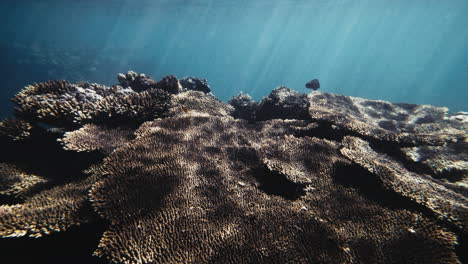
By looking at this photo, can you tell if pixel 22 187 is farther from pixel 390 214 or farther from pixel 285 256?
pixel 390 214

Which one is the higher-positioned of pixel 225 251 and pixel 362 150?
pixel 362 150

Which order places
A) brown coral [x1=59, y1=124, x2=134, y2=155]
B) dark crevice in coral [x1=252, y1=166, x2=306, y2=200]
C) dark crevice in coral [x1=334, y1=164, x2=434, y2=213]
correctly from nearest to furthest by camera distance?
dark crevice in coral [x1=334, y1=164, x2=434, y2=213] < dark crevice in coral [x1=252, y1=166, x2=306, y2=200] < brown coral [x1=59, y1=124, x2=134, y2=155]

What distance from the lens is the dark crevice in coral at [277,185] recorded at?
3.54 metres

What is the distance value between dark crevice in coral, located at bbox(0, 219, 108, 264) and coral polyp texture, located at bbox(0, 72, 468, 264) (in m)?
0.08

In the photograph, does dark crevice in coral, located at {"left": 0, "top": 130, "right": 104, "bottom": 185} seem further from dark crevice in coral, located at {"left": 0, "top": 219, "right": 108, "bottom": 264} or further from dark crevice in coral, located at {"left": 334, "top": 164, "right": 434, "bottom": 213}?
dark crevice in coral, located at {"left": 334, "top": 164, "right": 434, "bottom": 213}

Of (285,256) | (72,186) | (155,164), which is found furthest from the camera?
(72,186)

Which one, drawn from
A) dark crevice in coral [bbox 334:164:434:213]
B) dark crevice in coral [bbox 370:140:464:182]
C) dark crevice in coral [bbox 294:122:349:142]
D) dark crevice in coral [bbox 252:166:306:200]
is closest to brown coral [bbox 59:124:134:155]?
dark crevice in coral [bbox 252:166:306:200]

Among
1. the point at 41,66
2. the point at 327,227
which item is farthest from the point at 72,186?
the point at 41,66

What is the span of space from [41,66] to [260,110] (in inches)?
1628

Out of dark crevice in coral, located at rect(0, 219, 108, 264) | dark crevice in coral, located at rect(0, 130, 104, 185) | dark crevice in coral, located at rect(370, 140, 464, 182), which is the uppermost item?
dark crevice in coral, located at rect(370, 140, 464, 182)

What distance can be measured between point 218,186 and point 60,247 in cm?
255

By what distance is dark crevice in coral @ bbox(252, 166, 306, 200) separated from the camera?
11.6ft

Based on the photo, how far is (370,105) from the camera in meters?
9.45

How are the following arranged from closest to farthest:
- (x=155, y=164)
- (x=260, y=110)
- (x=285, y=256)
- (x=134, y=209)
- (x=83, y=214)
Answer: (x=285, y=256) < (x=134, y=209) < (x=83, y=214) < (x=155, y=164) < (x=260, y=110)
